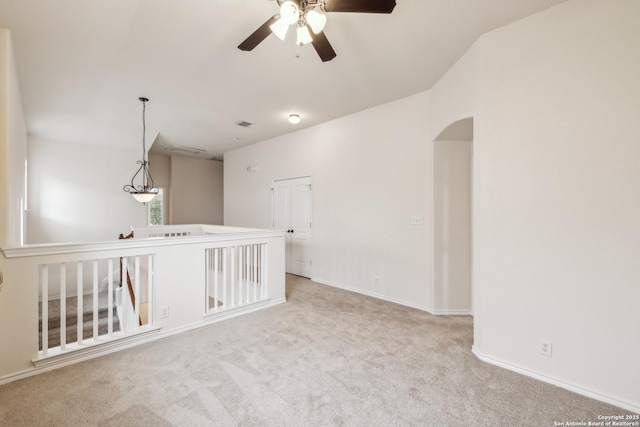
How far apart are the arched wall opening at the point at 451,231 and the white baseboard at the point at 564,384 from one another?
1.00 m

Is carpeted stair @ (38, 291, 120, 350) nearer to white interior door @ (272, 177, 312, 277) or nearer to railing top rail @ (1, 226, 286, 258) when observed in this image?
railing top rail @ (1, 226, 286, 258)

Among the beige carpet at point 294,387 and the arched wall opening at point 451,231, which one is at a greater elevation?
the arched wall opening at point 451,231

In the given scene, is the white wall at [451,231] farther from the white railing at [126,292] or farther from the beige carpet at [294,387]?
the white railing at [126,292]

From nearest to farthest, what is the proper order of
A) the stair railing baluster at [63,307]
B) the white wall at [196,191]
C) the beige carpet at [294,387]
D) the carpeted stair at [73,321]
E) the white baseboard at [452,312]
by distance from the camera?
1. the beige carpet at [294,387]
2. the stair railing baluster at [63,307]
3. the white baseboard at [452,312]
4. the carpeted stair at [73,321]
5. the white wall at [196,191]

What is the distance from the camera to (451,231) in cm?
345

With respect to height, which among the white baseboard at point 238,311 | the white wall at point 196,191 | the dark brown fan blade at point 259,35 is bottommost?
the white baseboard at point 238,311

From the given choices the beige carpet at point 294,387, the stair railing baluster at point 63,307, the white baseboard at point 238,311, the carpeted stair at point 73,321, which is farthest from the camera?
the carpeted stair at point 73,321

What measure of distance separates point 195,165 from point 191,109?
3910mm

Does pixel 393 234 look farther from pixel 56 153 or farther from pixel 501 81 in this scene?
pixel 56 153

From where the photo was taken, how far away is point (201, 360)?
2354 mm

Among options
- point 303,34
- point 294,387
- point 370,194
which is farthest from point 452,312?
point 303,34

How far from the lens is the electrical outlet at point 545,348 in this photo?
6.93 ft

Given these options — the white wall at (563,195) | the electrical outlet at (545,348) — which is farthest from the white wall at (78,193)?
the electrical outlet at (545,348)

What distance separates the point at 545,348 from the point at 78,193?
24.5ft
